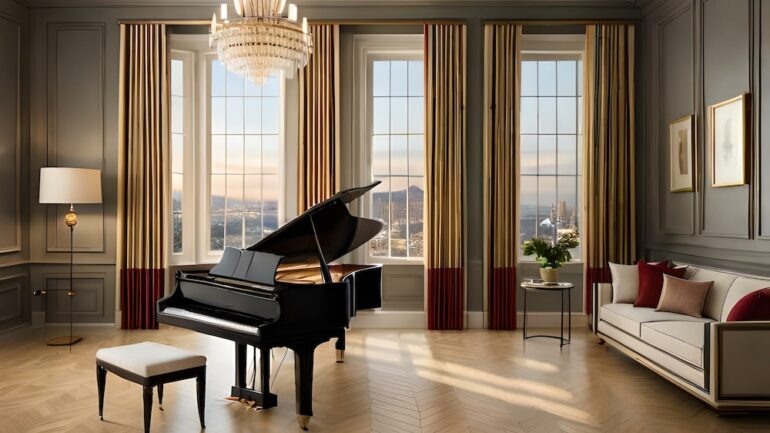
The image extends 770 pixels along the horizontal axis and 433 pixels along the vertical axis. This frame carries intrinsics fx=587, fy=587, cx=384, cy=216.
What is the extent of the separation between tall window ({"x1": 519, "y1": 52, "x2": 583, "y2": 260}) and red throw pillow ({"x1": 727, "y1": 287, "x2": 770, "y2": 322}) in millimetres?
3063

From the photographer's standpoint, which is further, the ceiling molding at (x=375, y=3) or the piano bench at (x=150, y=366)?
the ceiling molding at (x=375, y=3)

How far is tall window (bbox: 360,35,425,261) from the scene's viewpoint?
697 cm

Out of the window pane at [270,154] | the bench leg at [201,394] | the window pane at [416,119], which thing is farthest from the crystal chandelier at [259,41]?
the window pane at [416,119]

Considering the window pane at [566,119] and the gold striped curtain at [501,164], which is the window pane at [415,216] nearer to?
the gold striped curtain at [501,164]

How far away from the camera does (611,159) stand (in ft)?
21.9

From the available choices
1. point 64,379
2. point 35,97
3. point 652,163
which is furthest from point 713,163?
point 35,97

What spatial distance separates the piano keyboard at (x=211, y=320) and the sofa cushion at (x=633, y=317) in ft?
10.5

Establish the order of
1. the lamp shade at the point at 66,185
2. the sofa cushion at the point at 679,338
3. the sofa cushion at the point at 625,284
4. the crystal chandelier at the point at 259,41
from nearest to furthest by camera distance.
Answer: the sofa cushion at the point at 679,338 < the crystal chandelier at the point at 259,41 < the sofa cushion at the point at 625,284 < the lamp shade at the point at 66,185

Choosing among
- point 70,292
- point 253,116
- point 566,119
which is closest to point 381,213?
point 253,116

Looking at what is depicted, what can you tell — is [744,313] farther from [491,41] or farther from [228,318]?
[491,41]

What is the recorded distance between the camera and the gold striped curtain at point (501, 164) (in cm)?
669

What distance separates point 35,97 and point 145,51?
1337 millimetres

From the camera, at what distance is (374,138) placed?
6.97m

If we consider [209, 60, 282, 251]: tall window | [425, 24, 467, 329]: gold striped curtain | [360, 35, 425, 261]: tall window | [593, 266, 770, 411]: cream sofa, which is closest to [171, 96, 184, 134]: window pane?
[209, 60, 282, 251]: tall window
